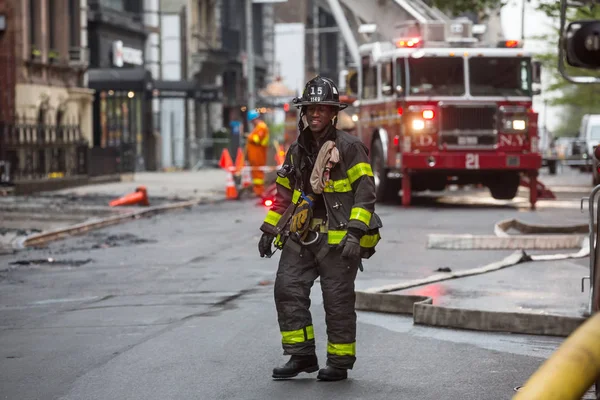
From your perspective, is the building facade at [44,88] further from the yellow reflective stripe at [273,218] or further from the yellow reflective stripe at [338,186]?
the yellow reflective stripe at [338,186]

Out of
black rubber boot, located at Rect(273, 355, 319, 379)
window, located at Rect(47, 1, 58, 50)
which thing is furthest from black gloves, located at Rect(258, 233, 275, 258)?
window, located at Rect(47, 1, 58, 50)

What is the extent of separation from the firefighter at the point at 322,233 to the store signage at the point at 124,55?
36975 mm

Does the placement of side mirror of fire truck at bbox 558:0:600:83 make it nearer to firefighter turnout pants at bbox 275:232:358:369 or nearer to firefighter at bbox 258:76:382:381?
firefighter at bbox 258:76:382:381

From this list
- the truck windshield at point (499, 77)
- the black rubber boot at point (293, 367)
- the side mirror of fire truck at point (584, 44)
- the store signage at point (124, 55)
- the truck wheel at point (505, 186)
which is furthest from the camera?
the store signage at point (124, 55)

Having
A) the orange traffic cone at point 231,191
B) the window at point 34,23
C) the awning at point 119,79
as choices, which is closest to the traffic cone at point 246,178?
the orange traffic cone at point 231,191

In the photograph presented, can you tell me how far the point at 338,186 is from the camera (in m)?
7.51

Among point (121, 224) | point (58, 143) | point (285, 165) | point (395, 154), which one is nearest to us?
point (285, 165)

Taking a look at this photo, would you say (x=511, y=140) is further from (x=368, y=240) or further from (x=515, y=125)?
(x=368, y=240)

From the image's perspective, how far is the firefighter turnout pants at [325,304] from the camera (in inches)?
294

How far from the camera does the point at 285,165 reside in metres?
7.60

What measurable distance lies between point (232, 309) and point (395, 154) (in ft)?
45.0

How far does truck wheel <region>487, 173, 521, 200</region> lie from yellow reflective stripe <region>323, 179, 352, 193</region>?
18.3 meters

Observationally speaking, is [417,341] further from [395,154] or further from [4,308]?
[395,154]

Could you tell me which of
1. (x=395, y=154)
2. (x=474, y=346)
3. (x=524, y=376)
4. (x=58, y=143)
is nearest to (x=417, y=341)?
(x=474, y=346)
